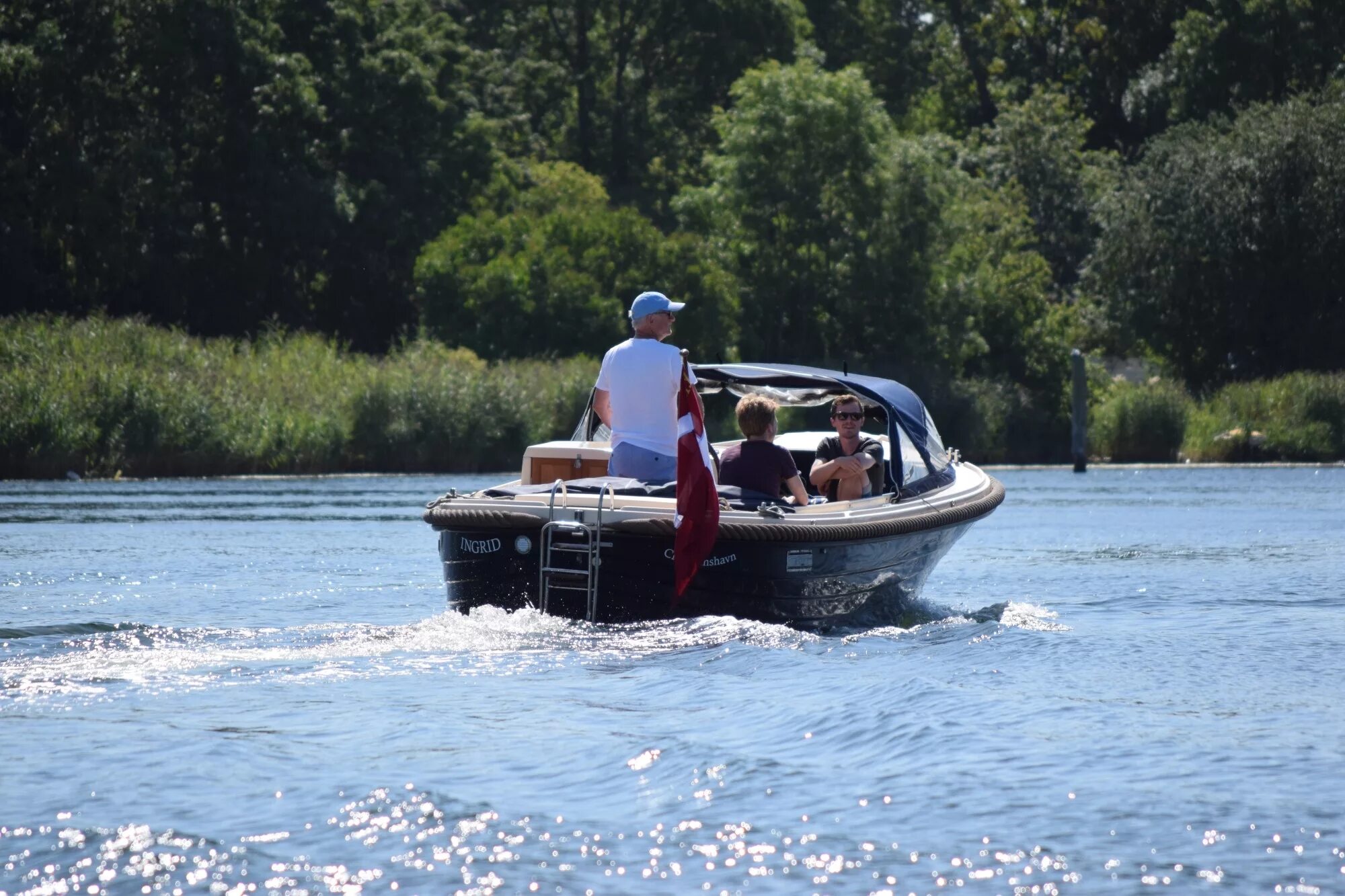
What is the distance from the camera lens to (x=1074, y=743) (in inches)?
314

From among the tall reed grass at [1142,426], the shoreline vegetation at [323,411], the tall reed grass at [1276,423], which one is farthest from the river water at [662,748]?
the tall reed grass at [1142,426]

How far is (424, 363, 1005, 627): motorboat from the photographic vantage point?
33.1 ft

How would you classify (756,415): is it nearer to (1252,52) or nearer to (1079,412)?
(1079,412)

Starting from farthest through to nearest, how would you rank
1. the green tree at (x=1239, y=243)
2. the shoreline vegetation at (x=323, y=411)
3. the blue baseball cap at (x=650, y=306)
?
the green tree at (x=1239, y=243) < the shoreline vegetation at (x=323, y=411) < the blue baseball cap at (x=650, y=306)

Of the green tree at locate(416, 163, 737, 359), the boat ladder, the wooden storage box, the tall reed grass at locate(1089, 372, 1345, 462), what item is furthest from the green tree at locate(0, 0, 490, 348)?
the boat ladder

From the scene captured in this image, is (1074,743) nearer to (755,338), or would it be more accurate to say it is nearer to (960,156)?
(755,338)

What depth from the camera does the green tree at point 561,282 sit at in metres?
45.3

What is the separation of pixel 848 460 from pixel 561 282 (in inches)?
1335

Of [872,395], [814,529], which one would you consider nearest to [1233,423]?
[872,395]

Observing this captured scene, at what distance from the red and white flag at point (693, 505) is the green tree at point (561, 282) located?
3412 cm

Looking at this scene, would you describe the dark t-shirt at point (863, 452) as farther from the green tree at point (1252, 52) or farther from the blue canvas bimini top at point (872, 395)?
the green tree at point (1252, 52)

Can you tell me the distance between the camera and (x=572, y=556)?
1009 centimetres

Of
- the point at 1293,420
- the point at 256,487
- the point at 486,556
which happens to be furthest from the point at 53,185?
the point at 486,556

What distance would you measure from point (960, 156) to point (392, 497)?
33719 mm
